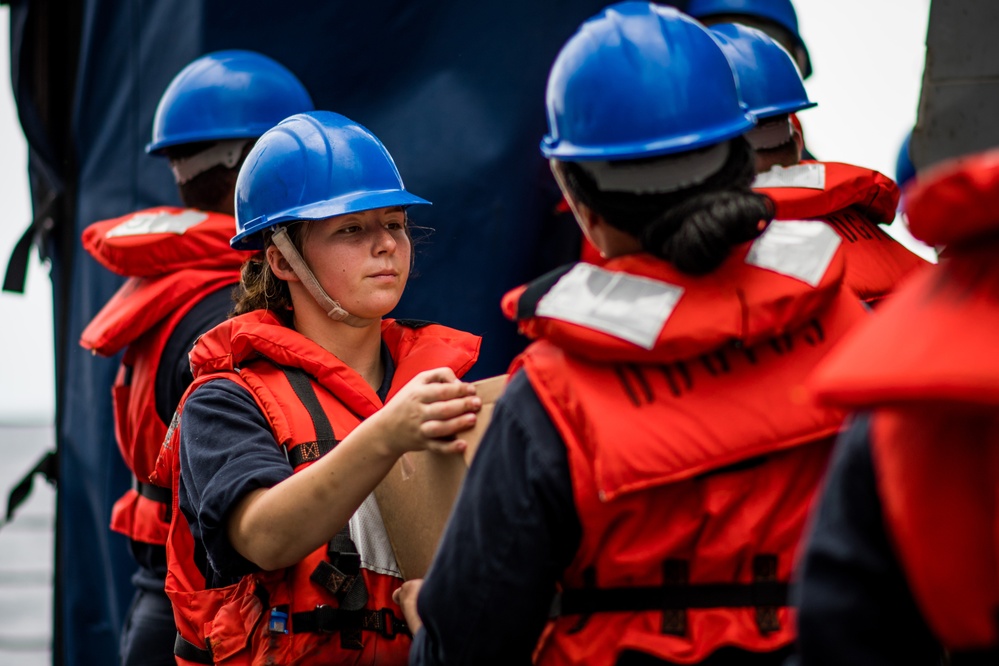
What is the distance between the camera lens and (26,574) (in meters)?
7.11

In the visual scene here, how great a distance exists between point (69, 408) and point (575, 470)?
344cm

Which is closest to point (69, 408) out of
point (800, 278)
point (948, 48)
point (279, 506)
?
point (279, 506)

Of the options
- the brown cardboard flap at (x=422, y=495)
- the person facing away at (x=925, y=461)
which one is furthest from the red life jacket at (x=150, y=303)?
the person facing away at (x=925, y=461)

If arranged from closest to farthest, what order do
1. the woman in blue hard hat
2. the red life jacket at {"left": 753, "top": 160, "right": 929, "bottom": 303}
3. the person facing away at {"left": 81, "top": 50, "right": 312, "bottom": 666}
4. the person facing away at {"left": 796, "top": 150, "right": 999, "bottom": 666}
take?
the person facing away at {"left": 796, "top": 150, "right": 999, "bottom": 666} → the woman in blue hard hat → the red life jacket at {"left": 753, "top": 160, "right": 929, "bottom": 303} → the person facing away at {"left": 81, "top": 50, "right": 312, "bottom": 666}

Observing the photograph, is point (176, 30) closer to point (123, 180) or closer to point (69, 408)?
point (123, 180)

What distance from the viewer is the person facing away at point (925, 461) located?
38.2 inches

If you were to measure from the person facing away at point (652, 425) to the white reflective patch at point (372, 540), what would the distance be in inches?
19.3

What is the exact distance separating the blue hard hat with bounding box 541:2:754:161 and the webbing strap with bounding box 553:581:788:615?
1.84 ft

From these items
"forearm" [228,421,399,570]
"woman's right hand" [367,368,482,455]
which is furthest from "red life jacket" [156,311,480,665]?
"woman's right hand" [367,368,482,455]

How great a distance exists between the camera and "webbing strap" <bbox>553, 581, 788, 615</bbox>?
59.3 inches

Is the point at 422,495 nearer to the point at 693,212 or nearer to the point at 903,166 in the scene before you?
the point at 693,212

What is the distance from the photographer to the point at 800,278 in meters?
1.50

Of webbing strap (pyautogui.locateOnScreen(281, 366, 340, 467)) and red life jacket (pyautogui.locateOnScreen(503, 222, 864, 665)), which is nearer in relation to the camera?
red life jacket (pyautogui.locateOnScreen(503, 222, 864, 665))

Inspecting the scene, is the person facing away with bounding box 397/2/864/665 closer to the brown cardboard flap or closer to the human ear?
the brown cardboard flap
